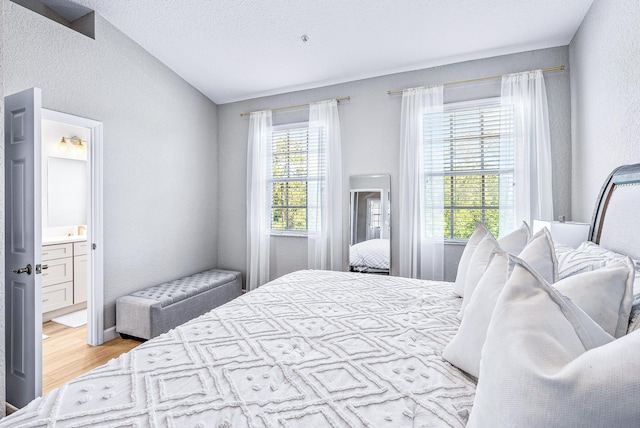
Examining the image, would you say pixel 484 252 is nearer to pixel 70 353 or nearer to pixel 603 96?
pixel 603 96

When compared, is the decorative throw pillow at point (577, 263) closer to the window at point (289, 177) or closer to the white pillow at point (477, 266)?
the white pillow at point (477, 266)

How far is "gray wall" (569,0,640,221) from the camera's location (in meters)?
1.68

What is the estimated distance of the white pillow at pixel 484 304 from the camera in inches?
40.1

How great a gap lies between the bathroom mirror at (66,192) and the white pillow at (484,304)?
496 cm

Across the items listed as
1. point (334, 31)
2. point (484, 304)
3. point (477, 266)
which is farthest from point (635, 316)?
point (334, 31)

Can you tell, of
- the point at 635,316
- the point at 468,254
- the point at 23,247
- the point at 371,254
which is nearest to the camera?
the point at 635,316

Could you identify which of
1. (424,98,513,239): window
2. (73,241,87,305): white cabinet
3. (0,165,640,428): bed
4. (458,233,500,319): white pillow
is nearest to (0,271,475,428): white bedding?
(0,165,640,428): bed

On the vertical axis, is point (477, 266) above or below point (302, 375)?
above

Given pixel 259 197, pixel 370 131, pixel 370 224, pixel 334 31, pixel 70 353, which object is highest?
pixel 334 31

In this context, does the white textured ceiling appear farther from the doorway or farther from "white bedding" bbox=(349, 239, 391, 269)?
"white bedding" bbox=(349, 239, 391, 269)

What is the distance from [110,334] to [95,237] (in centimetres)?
98

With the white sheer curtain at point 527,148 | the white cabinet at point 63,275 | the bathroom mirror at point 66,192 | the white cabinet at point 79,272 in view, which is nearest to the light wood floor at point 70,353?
the white cabinet at point 63,275

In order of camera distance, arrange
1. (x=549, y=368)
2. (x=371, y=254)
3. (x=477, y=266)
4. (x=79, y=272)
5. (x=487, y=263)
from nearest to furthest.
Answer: (x=549, y=368) < (x=487, y=263) < (x=477, y=266) < (x=371, y=254) < (x=79, y=272)

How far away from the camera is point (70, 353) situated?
282cm
